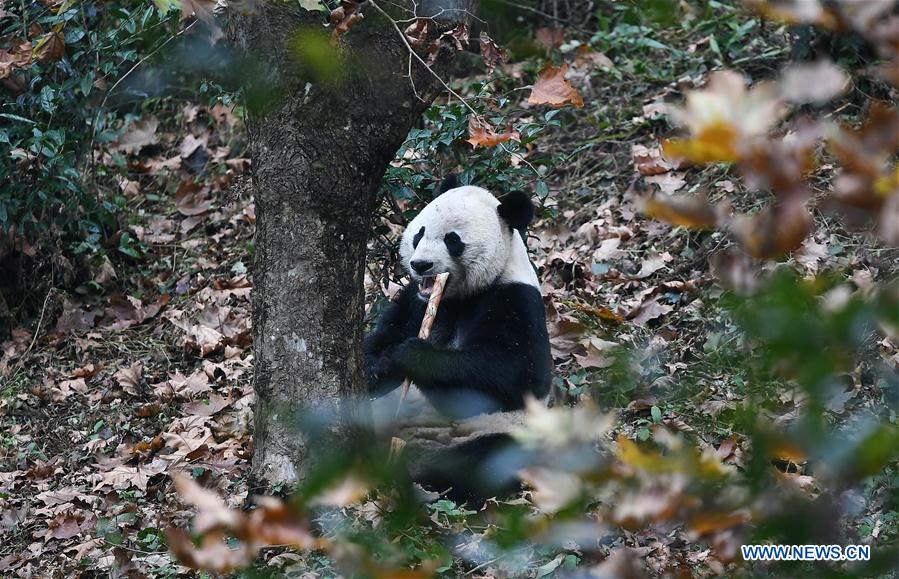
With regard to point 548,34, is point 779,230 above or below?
above

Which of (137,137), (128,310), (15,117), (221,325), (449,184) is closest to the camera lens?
(449,184)

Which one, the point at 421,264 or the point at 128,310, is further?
the point at 128,310

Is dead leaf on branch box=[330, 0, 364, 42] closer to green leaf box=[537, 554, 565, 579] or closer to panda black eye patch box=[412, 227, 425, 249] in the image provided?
panda black eye patch box=[412, 227, 425, 249]

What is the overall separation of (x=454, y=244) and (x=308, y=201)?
111 cm

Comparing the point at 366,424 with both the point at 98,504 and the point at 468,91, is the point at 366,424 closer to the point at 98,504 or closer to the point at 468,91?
the point at 98,504

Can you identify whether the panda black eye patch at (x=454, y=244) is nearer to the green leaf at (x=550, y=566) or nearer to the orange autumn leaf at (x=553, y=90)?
the orange autumn leaf at (x=553, y=90)

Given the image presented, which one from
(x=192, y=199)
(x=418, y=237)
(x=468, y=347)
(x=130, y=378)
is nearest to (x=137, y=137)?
(x=192, y=199)

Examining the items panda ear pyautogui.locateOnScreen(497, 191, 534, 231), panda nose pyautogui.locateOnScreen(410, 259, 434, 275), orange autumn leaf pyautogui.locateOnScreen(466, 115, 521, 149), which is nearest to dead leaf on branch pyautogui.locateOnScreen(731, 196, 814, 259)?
orange autumn leaf pyautogui.locateOnScreen(466, 115, 521, 149)

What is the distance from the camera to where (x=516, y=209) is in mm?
4918

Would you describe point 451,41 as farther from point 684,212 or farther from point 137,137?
point 137,137

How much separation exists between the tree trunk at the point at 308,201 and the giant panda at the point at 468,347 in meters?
0.60

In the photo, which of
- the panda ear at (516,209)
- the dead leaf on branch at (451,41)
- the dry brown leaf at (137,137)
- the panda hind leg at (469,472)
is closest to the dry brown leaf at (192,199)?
the dry brown leaf at (137,137)

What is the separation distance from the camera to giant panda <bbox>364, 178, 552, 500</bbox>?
4.62 metres

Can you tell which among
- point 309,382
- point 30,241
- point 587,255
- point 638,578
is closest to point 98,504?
point 309,382
